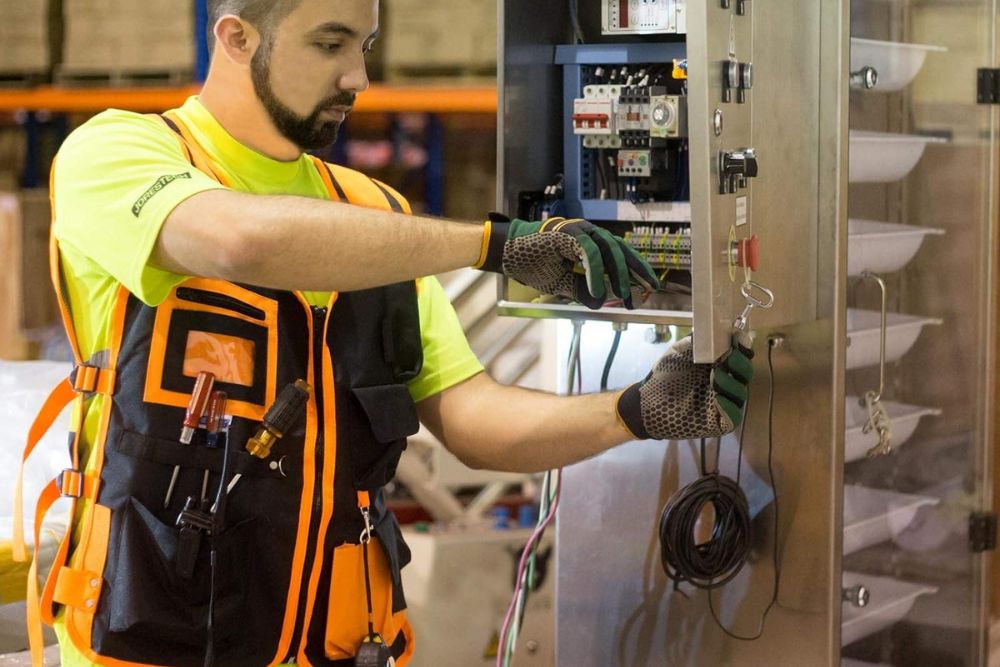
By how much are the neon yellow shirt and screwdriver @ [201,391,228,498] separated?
17 centimetres

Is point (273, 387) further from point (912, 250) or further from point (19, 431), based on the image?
point (19, 431)

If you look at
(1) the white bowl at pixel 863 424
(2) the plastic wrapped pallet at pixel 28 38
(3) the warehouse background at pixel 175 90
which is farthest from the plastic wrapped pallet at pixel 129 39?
(1) the white bowl at pixel 863 424

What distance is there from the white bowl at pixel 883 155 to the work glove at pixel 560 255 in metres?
0.90

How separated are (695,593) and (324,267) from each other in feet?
4.20

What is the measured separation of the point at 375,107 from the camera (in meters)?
6.28

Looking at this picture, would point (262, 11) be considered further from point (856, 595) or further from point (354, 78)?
point (856, 595)

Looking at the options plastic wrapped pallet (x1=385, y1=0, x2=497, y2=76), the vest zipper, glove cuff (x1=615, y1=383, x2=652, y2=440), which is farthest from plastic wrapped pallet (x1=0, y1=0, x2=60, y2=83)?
glove cuff (x1=615, y1=383, x2=652, y2=440)

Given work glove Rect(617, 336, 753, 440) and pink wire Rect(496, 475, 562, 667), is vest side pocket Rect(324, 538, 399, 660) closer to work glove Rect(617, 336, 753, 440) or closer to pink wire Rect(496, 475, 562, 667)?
work glove Rect(617, 336, 753, 440)

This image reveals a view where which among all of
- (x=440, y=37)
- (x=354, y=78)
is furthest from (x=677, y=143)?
(x=440, y=37)

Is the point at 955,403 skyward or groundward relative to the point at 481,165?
groundward

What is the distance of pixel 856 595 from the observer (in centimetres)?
276

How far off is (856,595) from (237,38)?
1.61 m

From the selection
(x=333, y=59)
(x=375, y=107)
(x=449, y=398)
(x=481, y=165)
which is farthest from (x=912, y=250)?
(x=481, y=165)

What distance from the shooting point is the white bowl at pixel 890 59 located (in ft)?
8.90
